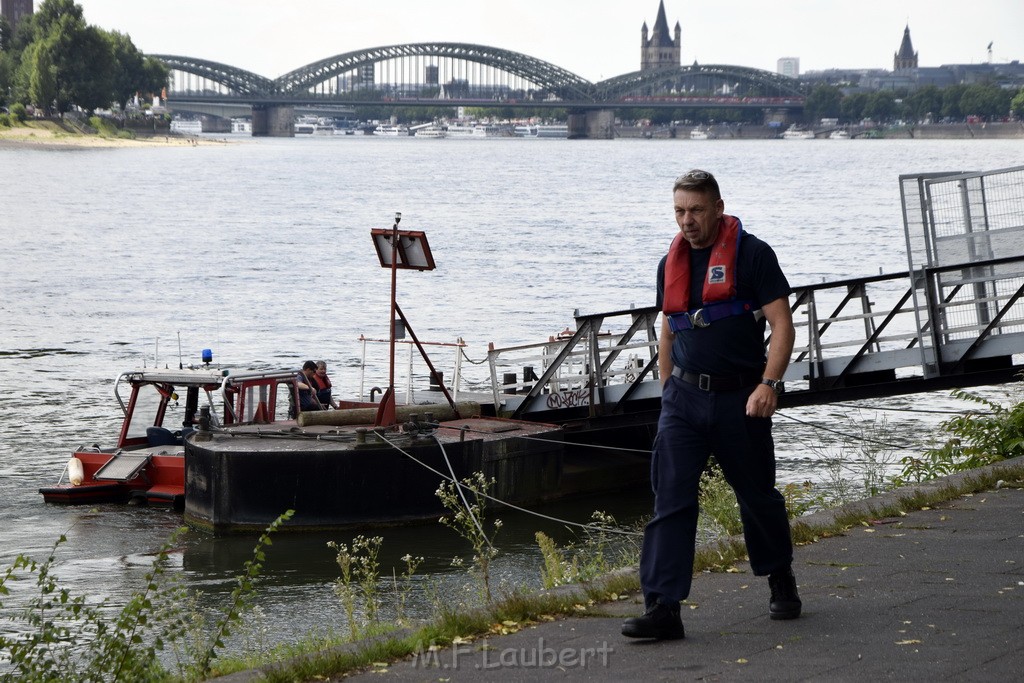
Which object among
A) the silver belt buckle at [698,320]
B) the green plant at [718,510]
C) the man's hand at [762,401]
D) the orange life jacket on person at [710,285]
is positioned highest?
the orange life jacket on person at [710,285]

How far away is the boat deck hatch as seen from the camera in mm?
20109

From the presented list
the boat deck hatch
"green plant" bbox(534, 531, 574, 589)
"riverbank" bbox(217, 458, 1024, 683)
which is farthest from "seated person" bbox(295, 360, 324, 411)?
"riverbank" bbox(217, 458, 1024, 683)

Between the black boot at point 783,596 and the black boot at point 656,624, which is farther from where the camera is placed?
the black boot at point 783,596

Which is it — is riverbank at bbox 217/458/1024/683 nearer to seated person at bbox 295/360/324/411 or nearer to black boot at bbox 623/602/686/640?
black boot at bbox 623/602/686/640


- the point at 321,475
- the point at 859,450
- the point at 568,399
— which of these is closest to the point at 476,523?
the point at 321,475

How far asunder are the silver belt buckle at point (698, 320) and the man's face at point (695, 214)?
1.10 ft

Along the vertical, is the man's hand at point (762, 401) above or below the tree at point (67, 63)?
below

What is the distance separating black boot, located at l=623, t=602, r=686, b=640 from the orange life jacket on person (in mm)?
1317

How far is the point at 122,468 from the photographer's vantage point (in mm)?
20281

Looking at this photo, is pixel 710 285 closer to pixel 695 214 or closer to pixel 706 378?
pixel 695 214

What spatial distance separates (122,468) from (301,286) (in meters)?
37.2

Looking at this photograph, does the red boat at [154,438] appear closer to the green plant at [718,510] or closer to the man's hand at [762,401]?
the green plant at [718,510]

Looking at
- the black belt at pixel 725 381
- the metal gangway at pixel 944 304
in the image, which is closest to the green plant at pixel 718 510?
→ the black belt at pixel 725 381

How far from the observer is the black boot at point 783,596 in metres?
7.22
